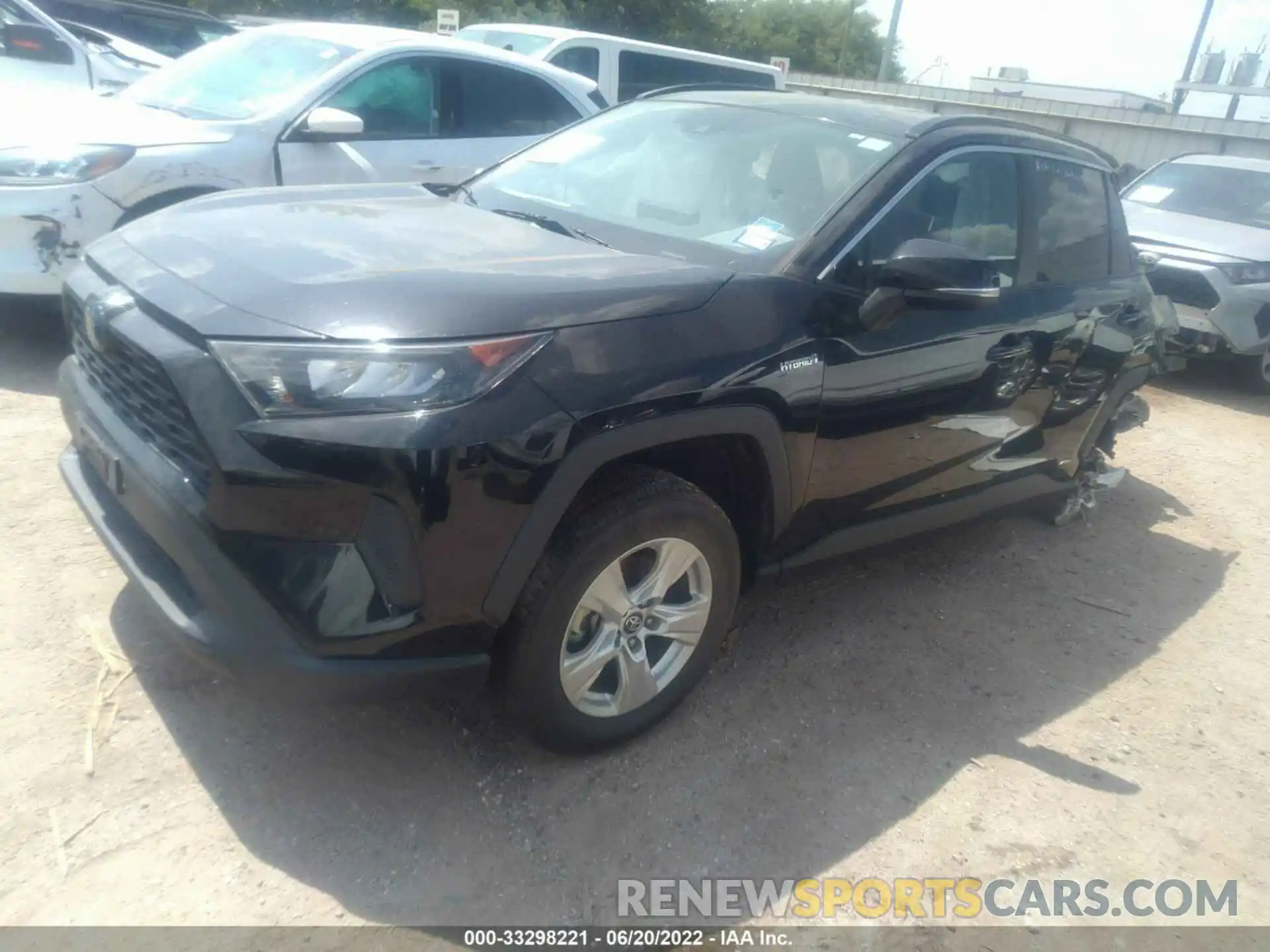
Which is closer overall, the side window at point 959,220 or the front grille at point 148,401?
the front grille at point 148,401

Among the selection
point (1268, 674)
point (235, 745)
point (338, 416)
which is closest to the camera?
point (338, 416)

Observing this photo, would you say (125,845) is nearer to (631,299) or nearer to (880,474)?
(631,299)

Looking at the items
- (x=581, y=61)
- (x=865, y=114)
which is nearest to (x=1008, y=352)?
(x=865, y=114)

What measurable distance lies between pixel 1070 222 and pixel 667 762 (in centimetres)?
269

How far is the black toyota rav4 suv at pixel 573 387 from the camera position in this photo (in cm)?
211

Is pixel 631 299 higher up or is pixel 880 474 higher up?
pixel 631 299

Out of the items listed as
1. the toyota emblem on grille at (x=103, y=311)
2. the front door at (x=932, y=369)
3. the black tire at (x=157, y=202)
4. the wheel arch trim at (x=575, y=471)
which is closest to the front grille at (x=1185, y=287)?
the front door at (x=932, y=369)

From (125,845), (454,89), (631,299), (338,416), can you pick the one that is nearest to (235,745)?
(125,845)

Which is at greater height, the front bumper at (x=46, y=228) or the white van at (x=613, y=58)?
the white van at (x=613, y=58)

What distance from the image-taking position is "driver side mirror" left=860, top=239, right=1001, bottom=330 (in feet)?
9.09

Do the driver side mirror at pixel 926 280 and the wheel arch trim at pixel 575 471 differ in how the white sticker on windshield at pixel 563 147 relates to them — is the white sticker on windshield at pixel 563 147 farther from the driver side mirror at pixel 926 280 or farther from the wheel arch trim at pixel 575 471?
the wheel arch trim at pixel 575 471

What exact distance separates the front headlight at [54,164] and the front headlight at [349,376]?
3.12 meters

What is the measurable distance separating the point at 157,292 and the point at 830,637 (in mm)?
2466

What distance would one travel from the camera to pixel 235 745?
8.71 ft
